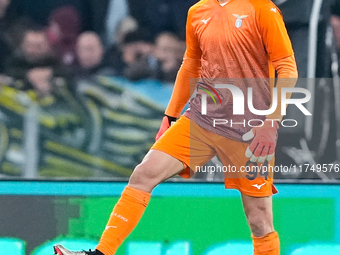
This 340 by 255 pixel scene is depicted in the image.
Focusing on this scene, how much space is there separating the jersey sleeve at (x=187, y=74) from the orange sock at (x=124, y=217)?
64 cm

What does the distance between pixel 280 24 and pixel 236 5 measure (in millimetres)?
248

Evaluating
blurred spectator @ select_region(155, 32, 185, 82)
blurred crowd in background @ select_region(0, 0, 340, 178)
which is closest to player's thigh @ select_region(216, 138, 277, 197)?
blurred crowd in background @ select_region(0, 0, 340, 178)

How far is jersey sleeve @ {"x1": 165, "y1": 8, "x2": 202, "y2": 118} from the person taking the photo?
118 inches

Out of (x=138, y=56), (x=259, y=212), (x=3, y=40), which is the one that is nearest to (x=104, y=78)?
(x=138, y=56)

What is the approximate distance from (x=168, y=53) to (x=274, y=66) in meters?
1.02

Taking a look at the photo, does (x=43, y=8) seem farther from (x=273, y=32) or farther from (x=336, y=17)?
(x=336, y=17)

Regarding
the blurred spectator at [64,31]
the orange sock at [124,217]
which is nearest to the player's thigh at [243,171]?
the orange sock at [124,217]

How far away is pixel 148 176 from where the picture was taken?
2621 mm

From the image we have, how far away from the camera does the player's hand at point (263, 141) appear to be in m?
2.63

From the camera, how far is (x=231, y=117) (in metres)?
2.83

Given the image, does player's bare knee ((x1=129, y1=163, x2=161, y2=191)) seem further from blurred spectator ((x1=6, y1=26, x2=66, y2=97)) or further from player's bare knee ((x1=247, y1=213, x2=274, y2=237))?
blurred spectator ((x1=6, y1=26, x2=66, y2=97))

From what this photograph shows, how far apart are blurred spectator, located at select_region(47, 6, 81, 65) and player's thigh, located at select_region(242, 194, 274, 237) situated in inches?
60.5

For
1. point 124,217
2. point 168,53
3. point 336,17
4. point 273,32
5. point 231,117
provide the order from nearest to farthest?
point 124,217
point 273,32
point 231,117
point 336,17
point 168,53

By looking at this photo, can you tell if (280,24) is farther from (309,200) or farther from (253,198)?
(309,200)
